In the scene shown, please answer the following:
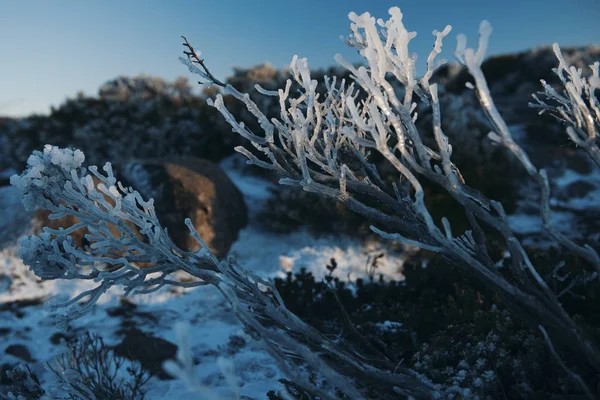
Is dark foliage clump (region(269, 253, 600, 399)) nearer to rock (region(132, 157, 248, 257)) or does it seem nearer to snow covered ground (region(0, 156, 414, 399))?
snow covered ground (region(0, 156, 414, 399))

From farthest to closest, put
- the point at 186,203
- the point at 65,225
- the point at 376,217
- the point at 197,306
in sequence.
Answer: the point at 186,203 → the point at 65,225 → the point at 197,306 → the point at 376,217

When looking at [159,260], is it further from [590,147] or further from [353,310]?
[353,310]

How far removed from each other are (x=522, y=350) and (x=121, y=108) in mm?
11934

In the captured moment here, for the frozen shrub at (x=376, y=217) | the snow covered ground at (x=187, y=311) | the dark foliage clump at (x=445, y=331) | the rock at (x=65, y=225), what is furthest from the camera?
the rock at (x=65, y=225)

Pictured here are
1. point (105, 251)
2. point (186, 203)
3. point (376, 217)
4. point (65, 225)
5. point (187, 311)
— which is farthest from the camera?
point (186, 203)

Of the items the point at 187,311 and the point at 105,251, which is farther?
the point at 187,311

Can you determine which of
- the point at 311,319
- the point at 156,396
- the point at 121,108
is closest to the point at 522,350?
the point at 311,319

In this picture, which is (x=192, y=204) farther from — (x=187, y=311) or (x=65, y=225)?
(x=187, y=311)

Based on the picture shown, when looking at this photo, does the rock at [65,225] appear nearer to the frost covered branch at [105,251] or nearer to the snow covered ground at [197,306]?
the snow covered ground at [197,306]

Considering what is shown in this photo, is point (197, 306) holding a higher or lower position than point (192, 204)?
lower

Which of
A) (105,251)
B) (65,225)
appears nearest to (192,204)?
(65,225)

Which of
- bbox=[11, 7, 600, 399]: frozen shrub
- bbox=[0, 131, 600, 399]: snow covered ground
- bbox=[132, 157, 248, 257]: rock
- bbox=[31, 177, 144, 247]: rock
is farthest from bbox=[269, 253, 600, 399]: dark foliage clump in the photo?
bbox=[31, 177, 144, 247]: rock

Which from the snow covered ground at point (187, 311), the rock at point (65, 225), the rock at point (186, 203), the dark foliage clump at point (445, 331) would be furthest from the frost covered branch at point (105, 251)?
the rock at point (186, 203)

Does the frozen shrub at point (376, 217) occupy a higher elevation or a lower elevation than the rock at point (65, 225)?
higher
